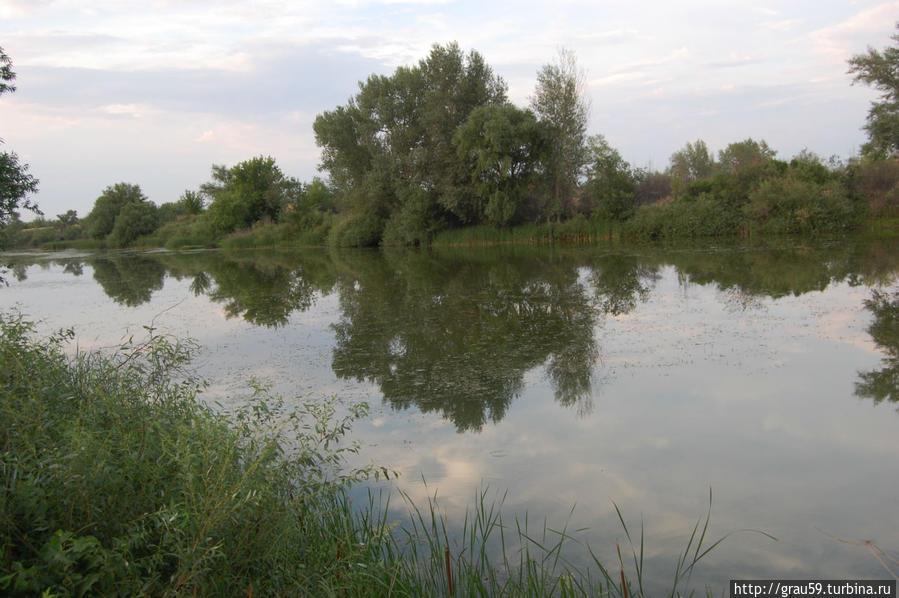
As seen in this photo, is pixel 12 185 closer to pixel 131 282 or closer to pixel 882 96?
pixel 131 282

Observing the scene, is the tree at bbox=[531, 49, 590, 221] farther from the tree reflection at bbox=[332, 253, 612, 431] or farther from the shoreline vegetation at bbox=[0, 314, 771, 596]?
the shoreline vegetation at bbox=[0, 314, 771, 596]

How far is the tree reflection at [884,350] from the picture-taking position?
5695mm

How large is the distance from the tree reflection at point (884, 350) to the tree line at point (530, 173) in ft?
51.8

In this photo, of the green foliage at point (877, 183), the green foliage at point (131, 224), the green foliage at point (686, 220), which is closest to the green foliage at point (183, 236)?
the green foliage at point (131, 224)

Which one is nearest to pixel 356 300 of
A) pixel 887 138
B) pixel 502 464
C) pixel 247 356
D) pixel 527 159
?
pixel 247 356

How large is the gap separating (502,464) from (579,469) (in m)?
0.59

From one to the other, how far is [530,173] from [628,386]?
23228mm

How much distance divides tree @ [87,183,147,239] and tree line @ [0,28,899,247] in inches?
888

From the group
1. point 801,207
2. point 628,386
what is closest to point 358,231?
point 801,207

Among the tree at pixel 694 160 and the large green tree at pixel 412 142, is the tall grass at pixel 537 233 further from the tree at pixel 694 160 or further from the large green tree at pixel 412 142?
the tree at pixel 694 160

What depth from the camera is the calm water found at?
373 cm

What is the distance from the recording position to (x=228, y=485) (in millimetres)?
2848

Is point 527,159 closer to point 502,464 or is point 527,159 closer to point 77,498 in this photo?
point 502,464

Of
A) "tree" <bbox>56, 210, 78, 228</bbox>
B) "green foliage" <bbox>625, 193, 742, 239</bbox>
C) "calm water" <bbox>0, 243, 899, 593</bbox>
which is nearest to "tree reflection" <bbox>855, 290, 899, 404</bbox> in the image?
"calm water" <bbox>0, 243, 899, 593</bbox>
